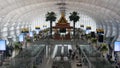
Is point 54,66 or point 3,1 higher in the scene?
point 3,1

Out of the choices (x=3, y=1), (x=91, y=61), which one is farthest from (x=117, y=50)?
(x=3, y=1)

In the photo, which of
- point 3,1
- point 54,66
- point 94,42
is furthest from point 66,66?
point 3,1

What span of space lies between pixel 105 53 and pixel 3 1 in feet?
76.6


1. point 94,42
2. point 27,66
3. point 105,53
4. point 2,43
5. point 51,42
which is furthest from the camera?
point 51,42

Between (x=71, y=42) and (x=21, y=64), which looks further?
(x=71, y=42)

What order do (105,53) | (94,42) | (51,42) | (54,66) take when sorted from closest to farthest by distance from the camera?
1. (54,66)
2. (105,53)
3. (94,42)
4. (51,42)

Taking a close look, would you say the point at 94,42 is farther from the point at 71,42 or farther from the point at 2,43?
the point at 2,43

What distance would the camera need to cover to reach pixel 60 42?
156ft

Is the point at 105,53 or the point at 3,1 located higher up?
the point at 3,1

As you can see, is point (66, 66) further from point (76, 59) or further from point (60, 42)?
point (60, 42)

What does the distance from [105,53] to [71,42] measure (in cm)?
1507

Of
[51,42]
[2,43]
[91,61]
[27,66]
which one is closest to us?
[27,66]

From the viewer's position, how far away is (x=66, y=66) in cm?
2962

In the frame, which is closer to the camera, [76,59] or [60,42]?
[76,59]
